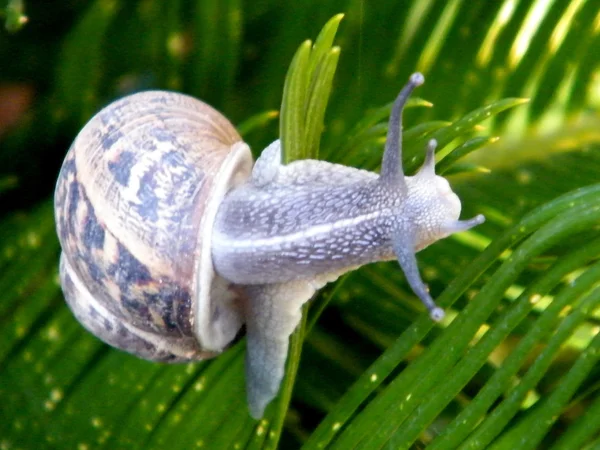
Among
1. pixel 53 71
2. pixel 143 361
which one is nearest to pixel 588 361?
pixel 143 361

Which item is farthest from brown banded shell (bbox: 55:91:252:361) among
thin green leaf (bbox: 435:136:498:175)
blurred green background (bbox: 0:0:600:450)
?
thin green leaf (bbox: 435:136:498:175)

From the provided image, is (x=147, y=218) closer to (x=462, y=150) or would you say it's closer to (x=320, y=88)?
(x=320, y=88)

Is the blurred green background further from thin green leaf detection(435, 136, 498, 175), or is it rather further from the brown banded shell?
the brown banded shell

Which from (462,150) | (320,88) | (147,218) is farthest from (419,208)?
(147,218)

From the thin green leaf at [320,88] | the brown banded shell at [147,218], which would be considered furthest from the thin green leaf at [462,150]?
→ the brown banded shell at [147,218]

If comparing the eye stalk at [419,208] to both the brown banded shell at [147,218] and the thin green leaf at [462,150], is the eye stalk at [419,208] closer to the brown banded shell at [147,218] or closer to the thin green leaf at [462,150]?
the thin green leaf at [462,150]
